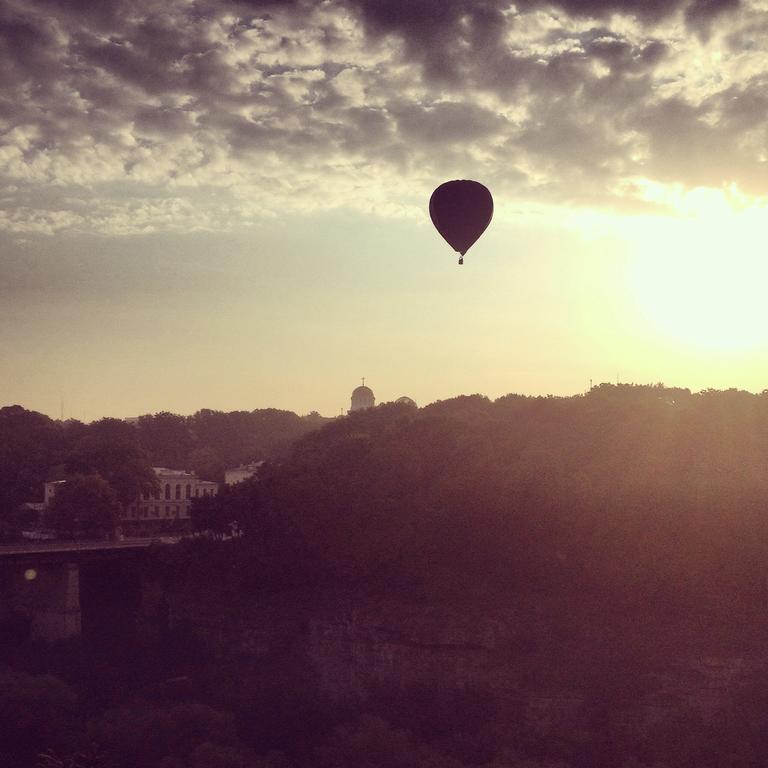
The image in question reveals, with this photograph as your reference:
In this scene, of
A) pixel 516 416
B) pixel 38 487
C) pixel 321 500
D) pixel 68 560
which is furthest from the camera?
pixel 38 487

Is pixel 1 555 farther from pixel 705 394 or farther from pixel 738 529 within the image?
pixel 705 394

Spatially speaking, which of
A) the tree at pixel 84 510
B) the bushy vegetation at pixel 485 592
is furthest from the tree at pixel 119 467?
the bushy vegetation at pixel 485 592

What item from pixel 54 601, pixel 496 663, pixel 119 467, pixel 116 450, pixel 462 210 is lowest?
pixel 496 663

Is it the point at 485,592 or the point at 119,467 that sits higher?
the point at 119,467

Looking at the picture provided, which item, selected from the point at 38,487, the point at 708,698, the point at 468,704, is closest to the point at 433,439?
the point at 468,704

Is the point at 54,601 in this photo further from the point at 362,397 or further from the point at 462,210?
the point at 362,397

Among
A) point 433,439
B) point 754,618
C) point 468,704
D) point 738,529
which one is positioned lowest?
point 468,704

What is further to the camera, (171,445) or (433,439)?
(171,445)

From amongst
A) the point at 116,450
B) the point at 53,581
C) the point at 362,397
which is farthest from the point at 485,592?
the point at 362,397
